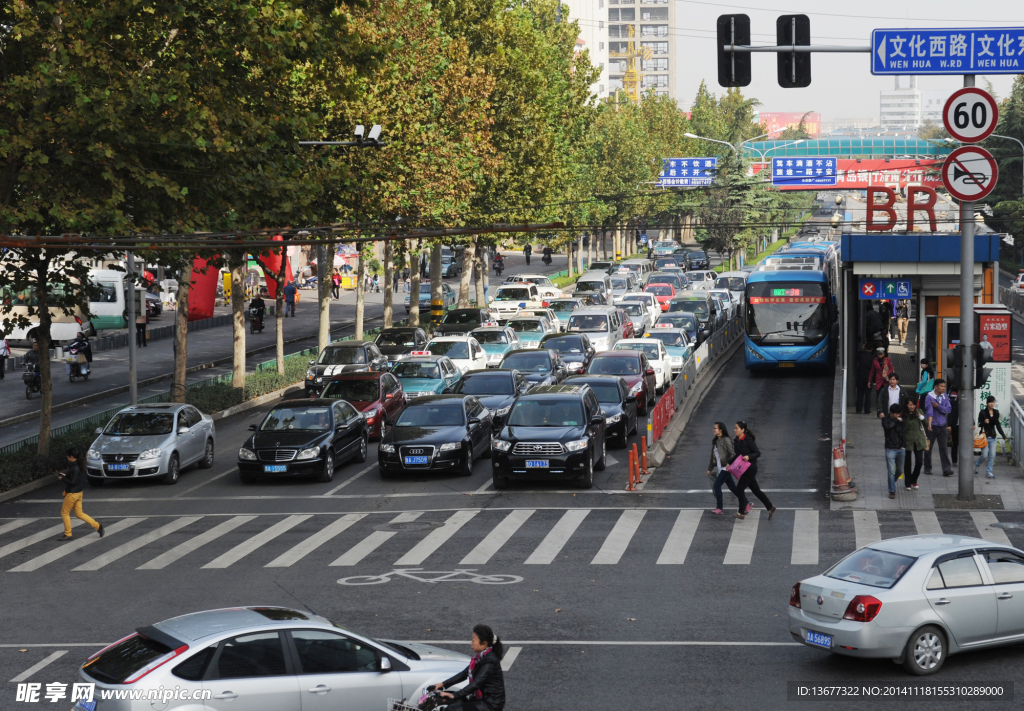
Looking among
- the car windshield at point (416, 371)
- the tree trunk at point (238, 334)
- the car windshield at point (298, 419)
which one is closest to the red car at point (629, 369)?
the car windshield at point (416, 371)

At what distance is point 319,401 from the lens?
88.8 ft

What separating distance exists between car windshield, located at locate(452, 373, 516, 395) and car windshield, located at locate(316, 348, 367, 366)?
22.7 feet

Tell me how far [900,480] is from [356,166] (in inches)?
720

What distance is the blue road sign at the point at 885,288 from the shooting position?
31.0 m

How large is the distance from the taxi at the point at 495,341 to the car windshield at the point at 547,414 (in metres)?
16.0

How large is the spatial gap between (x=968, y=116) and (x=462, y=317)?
3029 centimetres

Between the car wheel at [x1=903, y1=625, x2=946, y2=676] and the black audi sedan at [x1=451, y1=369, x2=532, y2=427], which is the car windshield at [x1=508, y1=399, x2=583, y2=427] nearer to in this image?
the black audi sedan at [x1=451, y1=369, x2=532, y2=427]

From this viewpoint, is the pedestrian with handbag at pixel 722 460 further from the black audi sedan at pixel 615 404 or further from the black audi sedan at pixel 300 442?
the black audi sedan at pixel 300 442

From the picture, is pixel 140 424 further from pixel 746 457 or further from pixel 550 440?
pixel 746 457

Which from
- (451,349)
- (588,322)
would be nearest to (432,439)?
(451,349)

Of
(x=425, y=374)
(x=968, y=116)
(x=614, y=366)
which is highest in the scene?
(x=968, y=116)

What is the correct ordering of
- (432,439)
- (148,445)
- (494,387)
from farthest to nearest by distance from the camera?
(494,387) → (148,445) → (432,439)

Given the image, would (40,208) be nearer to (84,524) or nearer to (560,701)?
(84,524)

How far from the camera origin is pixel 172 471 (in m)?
26.1
